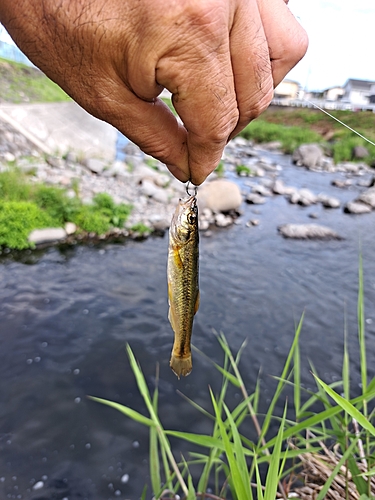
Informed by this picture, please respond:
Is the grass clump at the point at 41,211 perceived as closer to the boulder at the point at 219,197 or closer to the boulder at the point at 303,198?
the boulder at the point at 219,197

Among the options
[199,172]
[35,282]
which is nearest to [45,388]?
[35,282]

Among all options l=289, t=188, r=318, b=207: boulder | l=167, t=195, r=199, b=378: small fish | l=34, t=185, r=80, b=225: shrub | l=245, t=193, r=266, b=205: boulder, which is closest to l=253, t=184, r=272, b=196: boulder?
l=245, t=193, r=266, b=205: boulder

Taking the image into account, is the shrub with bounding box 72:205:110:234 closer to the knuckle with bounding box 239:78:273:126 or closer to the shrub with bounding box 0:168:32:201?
the shrub with bounding box 0:168:32:201

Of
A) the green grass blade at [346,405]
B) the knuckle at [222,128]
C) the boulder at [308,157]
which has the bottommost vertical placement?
the green grass blade at [346,405]

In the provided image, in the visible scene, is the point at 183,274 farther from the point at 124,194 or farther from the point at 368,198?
the point at 368,198

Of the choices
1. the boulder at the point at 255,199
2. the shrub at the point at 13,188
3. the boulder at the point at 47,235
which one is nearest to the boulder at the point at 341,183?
the boulder at the point at 255,199

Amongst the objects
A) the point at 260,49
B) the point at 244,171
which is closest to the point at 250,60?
the point at 260,49

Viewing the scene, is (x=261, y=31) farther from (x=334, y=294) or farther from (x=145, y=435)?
(x=334, y=294)
